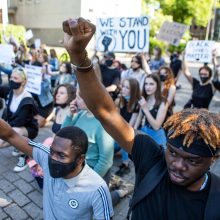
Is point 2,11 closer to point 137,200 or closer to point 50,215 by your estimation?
point 50,215

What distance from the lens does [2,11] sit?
2.40 m

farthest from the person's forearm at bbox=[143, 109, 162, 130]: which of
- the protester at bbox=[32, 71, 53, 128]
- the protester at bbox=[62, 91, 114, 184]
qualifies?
the protester at bbox=[32, 71, 53, 128]

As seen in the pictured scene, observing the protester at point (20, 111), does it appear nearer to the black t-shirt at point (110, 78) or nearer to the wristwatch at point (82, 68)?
the black t-shirt at point (110, 78)

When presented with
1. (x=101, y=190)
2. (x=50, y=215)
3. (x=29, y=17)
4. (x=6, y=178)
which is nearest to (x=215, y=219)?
(x=101, y=190)

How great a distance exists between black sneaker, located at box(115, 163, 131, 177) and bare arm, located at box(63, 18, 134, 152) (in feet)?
9.57

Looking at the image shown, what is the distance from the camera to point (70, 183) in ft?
7.02

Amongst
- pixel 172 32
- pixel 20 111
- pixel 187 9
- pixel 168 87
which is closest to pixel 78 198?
pixel 20 111

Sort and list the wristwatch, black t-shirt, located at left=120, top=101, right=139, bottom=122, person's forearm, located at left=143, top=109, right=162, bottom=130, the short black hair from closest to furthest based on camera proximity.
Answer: the wristwatch → the short black hair → person's forearm, located at left=143, top=109, right=162, bottom=130 → black t-shirt, located at left=120, top=101, right=139, bottom=122

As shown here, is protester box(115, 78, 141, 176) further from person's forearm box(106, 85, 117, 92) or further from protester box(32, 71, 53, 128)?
protester box(32, 71, 53, 128)

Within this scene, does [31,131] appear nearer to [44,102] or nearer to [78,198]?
[44,102]

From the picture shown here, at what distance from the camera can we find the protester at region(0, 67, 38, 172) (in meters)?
4.32

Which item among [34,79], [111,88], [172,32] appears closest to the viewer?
[34,79]

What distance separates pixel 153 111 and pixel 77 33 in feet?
10.3

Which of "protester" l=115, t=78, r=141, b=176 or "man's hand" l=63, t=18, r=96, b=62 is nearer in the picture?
"man's hand" l=63, t=18, r=96, b=62
